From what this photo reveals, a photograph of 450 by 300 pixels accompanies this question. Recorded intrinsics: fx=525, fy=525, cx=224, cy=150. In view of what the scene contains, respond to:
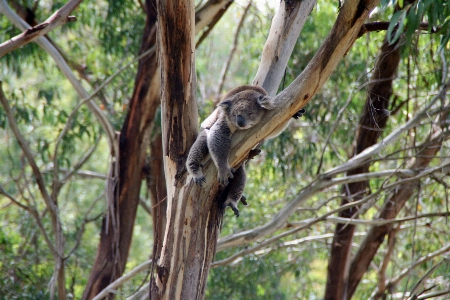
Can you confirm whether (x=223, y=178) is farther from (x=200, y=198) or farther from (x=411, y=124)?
(x=411, y=124)

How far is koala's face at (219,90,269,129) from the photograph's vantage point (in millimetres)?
3855

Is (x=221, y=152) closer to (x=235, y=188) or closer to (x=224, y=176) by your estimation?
(x=224, y=176)

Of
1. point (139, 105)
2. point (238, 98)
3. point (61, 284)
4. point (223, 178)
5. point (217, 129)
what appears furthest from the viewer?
point (139, 105)

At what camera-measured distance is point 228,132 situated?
12.4ft

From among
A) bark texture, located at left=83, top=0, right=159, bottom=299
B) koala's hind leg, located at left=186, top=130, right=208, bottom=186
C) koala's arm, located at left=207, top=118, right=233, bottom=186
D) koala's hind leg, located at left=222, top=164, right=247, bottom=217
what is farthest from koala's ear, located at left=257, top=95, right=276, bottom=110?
bark texture, located at left=83, top=0, right=159, bottom=299

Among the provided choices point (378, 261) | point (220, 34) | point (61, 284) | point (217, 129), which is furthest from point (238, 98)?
point (220, 34)

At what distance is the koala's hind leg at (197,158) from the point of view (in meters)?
3.43

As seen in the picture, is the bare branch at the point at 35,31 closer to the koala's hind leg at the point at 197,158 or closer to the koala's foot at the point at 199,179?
the koala's hind leg at the point at 197,158

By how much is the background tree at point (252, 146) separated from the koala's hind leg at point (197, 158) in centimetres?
7

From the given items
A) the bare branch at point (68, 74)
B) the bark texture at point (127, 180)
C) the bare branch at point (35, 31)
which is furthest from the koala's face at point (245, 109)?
the bare branch at point (68, 74)

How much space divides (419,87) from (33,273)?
5.79 m

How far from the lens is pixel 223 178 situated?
340 centimetres

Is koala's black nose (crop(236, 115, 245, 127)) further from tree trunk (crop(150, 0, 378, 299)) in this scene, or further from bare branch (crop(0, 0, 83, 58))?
bare branch (crop(0, 0, 83, 58))

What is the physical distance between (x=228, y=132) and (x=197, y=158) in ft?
1.37
